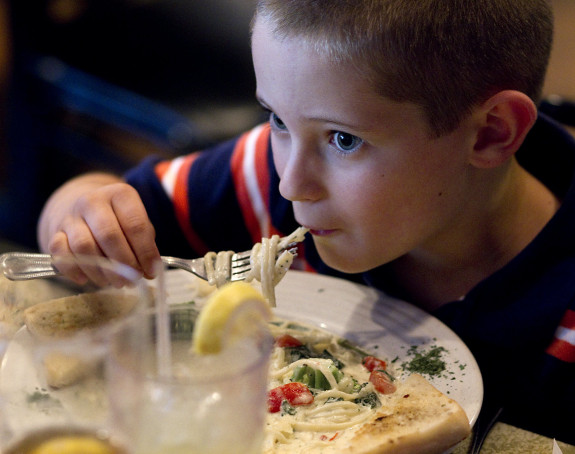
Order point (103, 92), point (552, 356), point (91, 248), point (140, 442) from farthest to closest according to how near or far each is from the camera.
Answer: point (103, 92) < point (552, 356) < point (91, 248) < point (140, 442)

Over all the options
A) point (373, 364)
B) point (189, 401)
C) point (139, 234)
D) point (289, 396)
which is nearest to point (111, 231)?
point (139, 234)

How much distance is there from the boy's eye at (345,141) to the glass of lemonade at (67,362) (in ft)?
1.95

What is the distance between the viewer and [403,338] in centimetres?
155

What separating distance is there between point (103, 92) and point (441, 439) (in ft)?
10.5

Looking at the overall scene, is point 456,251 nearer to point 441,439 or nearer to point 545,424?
point 545,424

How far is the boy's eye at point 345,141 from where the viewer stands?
1.34 metres

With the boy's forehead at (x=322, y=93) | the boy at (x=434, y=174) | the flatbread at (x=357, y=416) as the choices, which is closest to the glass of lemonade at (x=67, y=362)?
the flatbread at (x=357, y=416)

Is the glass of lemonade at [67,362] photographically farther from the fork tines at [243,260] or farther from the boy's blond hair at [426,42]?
the boy's blond hair at [426,42]

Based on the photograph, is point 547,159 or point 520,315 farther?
point 547,159

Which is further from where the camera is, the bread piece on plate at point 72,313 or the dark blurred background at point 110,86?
the dark blurred background at point 110,86

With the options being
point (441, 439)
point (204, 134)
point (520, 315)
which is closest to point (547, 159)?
point (520, 315)

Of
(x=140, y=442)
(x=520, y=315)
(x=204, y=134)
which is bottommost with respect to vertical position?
(x=204, y=134)

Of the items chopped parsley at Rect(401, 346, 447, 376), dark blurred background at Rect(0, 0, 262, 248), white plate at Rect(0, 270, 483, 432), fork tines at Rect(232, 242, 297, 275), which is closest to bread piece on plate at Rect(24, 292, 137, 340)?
fork tines at Rect(232, 242, 297, 275)

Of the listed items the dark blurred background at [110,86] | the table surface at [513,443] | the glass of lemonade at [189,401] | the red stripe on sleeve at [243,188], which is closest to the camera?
the glass of lemonade at [189,401]
